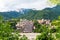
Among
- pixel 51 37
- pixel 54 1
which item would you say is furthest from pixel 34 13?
pixel 51 37

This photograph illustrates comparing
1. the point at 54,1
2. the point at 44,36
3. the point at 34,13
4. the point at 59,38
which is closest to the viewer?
the point at 59,38

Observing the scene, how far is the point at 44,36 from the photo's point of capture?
3.95 m

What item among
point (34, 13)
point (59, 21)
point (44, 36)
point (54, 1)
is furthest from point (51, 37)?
point (34, 13)

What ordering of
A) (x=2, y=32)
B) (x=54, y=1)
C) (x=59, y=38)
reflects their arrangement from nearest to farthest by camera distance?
(x=59, y=38)
(x=2, y=32)
(x=54, y=1)

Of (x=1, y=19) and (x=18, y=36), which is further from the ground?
(x=1, y=19)

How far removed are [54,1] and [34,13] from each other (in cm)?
7156

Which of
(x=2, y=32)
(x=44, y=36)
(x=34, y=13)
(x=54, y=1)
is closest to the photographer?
(x=2, y=32)

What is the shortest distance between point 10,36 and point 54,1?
215 inches

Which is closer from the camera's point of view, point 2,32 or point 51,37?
point 2,32

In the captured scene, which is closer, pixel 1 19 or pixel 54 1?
pixel 1 19

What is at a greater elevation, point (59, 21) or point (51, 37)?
point (59, 21)

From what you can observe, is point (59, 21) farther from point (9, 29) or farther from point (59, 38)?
point (9, 29)

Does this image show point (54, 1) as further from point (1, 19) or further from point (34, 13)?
point (34, 13)

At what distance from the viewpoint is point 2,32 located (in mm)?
3568
